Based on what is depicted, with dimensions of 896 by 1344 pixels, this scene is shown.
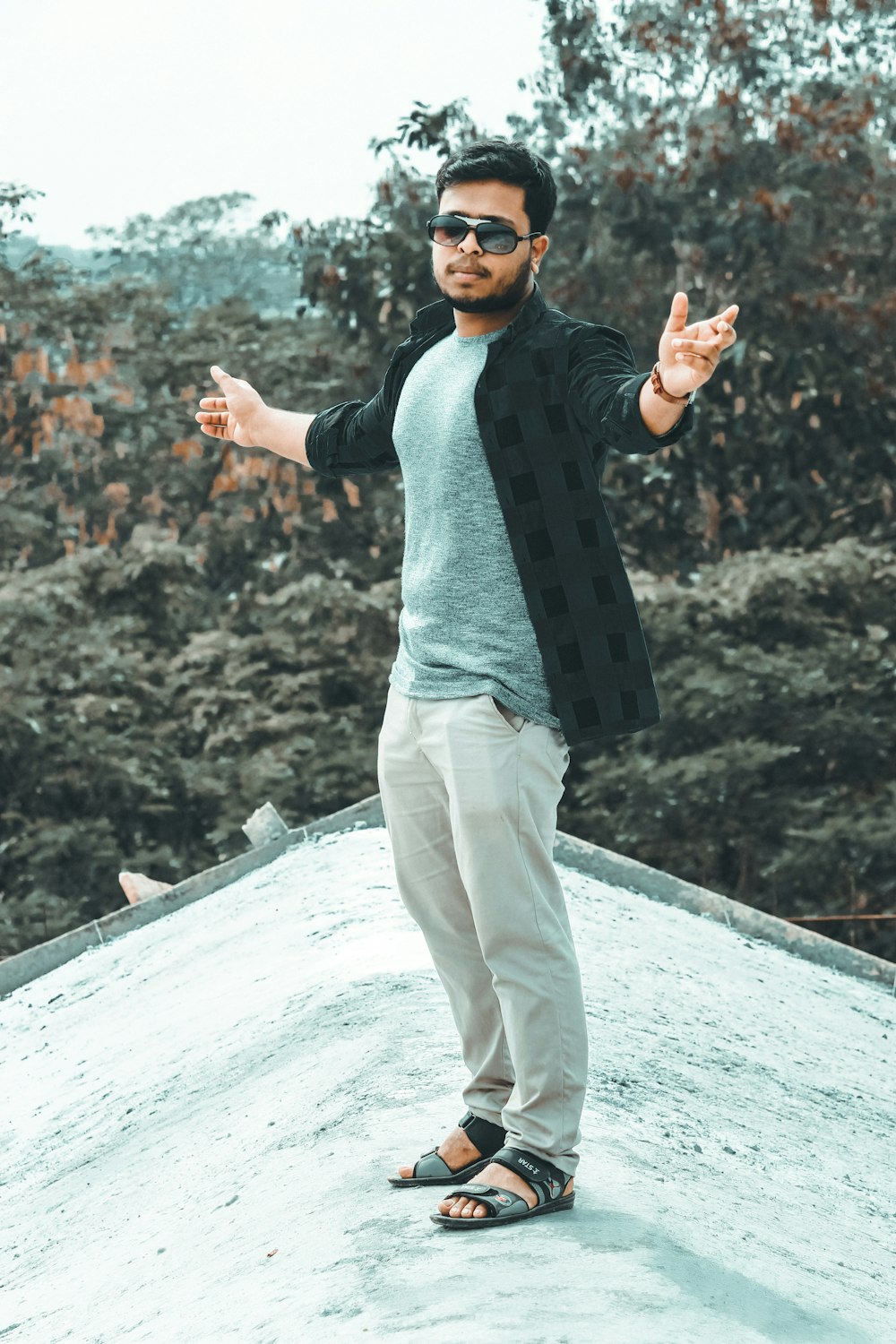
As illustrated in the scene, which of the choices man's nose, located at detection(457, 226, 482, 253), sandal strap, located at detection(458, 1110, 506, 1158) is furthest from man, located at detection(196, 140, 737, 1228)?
sandal strap, located at detection(458, 1110, 506, 1158)

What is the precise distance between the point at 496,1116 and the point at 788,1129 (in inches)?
51.0

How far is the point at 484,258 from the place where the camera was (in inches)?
87.0

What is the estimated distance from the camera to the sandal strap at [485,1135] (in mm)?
2430

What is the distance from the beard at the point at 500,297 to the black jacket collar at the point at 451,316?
23 millimetres

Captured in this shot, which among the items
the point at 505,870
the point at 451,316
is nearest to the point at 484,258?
the point at 451,316

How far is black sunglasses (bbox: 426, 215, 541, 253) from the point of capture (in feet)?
7.22

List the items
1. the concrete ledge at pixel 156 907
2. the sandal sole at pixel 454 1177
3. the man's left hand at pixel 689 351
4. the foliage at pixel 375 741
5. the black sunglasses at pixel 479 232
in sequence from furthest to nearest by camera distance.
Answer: the foliage at pixel 375 741 → the concrete ledge at pixel 156 907 → the sandal sole at pixel 454 1177 → the black sunglasses at pixel 479 232 → the man's left hand at pixel 689 351

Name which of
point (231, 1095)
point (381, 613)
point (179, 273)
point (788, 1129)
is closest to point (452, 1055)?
point (231, 1095)

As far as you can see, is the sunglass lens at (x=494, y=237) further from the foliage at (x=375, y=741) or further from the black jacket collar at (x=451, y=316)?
the foliage at (x=375, y=741)

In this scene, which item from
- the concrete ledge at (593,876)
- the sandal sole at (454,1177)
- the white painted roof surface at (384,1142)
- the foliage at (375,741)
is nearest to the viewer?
the white painted roof surface at (384,1142)

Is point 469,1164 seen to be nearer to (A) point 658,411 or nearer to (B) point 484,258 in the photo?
(A) point 658,411

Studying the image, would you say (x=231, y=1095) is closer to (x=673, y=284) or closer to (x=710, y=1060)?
(x=710, y=1060)

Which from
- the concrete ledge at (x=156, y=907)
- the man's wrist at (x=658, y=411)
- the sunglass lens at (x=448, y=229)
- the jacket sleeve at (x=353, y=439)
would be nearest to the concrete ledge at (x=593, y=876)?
the concrete ledge at (x=156, y=907)

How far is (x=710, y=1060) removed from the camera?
12.5 feet
